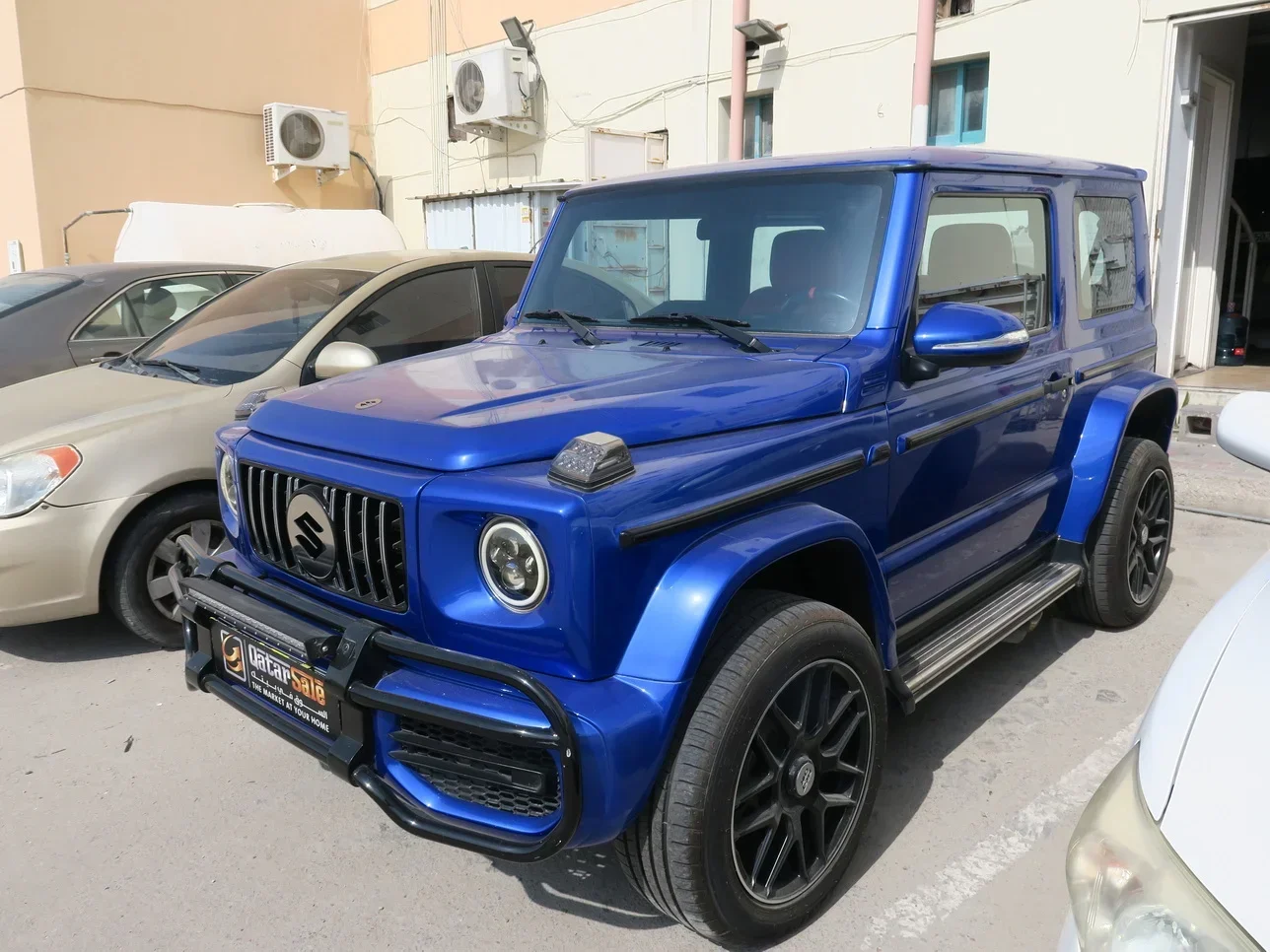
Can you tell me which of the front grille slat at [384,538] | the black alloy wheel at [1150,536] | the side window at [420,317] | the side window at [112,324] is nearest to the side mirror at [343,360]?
the side window at [420,317]

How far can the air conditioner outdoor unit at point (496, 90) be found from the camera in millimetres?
12375

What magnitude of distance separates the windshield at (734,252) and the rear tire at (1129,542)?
1.75 meters

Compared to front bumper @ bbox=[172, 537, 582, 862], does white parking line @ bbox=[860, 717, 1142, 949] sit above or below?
below

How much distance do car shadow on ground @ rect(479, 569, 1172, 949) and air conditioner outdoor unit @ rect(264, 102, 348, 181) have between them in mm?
13340

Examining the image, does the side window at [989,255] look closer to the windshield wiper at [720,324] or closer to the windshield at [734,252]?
the windshield at [734,252]

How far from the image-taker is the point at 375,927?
2.53 m

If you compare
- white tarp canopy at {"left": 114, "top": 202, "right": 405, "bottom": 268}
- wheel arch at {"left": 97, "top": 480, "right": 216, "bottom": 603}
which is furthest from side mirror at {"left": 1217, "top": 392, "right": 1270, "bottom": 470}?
white tarp canopy at {"left": 114, "top": 202, "right": 405, "bottom": 268}

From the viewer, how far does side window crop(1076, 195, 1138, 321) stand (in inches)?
154

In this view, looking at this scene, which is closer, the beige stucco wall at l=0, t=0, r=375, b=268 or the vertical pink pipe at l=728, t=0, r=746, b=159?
the vertical pink pipe at l=728, t=0, r=746, b=159

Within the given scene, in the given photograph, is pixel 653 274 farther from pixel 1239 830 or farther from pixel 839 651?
pixel 1239 830

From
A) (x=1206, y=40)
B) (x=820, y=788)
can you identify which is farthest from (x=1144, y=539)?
(x=1206, y=40)

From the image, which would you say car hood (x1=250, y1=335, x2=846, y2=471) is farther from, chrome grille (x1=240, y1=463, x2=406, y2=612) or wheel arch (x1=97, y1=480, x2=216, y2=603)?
wheel arch (x1=97, y1=480, x2=216, y2=603)

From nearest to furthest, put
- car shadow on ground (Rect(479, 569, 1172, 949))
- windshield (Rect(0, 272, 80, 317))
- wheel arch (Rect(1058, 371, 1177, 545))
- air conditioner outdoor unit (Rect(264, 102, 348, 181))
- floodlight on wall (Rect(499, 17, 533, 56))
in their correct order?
car shadow on ground (Rect(479, 569, 1172, 949))
wheel arch (Rect(1058, 371, 1177, 545))
windshield (Rect(0, 272, 80, 317))
floodlight on wall (Rect(499, 17, 533, 56))
air conditioner outdoor unit (Rect(264, 102, 348, 181))

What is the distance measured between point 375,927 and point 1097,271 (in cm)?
358
